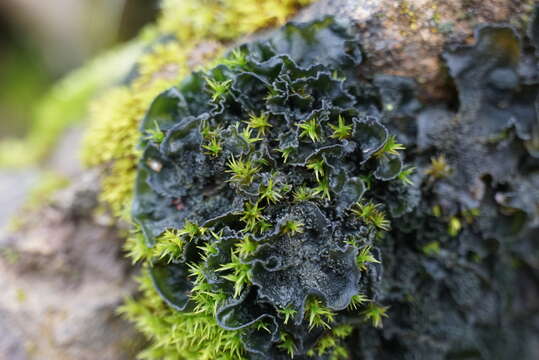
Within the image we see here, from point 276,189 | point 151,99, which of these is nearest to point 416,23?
point 276,189

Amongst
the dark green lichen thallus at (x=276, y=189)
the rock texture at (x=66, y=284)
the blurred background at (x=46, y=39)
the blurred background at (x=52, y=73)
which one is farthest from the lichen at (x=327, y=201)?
the blurred background at (x=46, y=39)

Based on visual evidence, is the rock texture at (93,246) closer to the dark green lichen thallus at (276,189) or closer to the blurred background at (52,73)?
the dark green lichen thallus at (276,189)

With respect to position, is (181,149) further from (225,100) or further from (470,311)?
(470,311)

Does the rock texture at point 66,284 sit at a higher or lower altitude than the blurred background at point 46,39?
lower

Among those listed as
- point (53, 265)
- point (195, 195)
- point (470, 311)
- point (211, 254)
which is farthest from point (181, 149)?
point (470, 311)

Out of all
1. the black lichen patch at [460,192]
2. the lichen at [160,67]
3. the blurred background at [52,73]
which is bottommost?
the black lichen patch at [460,192]

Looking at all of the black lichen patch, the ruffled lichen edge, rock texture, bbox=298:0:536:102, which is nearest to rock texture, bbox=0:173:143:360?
the ruffled lichen edge
